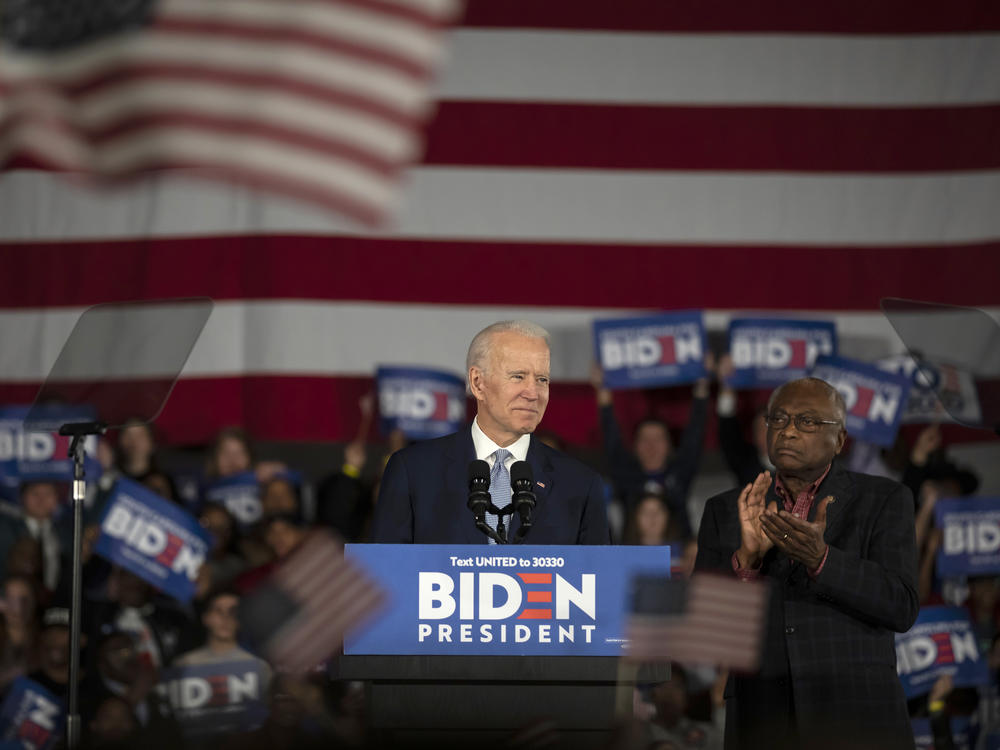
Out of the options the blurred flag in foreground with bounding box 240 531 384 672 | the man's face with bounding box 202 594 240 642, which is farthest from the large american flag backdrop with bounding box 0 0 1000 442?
the blurred flag in foreground with bounding box 240 531 384 672

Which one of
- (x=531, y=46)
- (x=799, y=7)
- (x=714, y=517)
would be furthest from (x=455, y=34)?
(x=714, y=517)

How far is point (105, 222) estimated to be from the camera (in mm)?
6547

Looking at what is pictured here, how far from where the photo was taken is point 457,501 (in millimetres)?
2445

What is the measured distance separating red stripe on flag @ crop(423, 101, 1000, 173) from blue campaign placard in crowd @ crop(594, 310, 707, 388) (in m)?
1.14

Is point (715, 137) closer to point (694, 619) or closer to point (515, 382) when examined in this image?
point (515, 382)

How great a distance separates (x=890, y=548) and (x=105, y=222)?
5026 mm

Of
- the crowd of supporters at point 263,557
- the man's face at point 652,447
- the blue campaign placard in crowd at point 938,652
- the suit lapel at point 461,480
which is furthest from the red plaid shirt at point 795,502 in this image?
the man's face at point 652,447

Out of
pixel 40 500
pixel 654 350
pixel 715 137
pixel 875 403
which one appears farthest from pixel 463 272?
pixel 40 500

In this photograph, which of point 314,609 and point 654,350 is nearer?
point 314,609

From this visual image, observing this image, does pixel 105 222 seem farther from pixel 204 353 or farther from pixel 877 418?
pixel 877 418

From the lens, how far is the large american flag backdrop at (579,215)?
6.45 metres

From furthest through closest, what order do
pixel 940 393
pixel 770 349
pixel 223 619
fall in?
pixel 770 349, pixel 940 393, pixel 223 619

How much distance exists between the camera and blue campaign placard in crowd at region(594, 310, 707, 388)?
19.1 ft

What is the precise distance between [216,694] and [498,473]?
2.34 m
